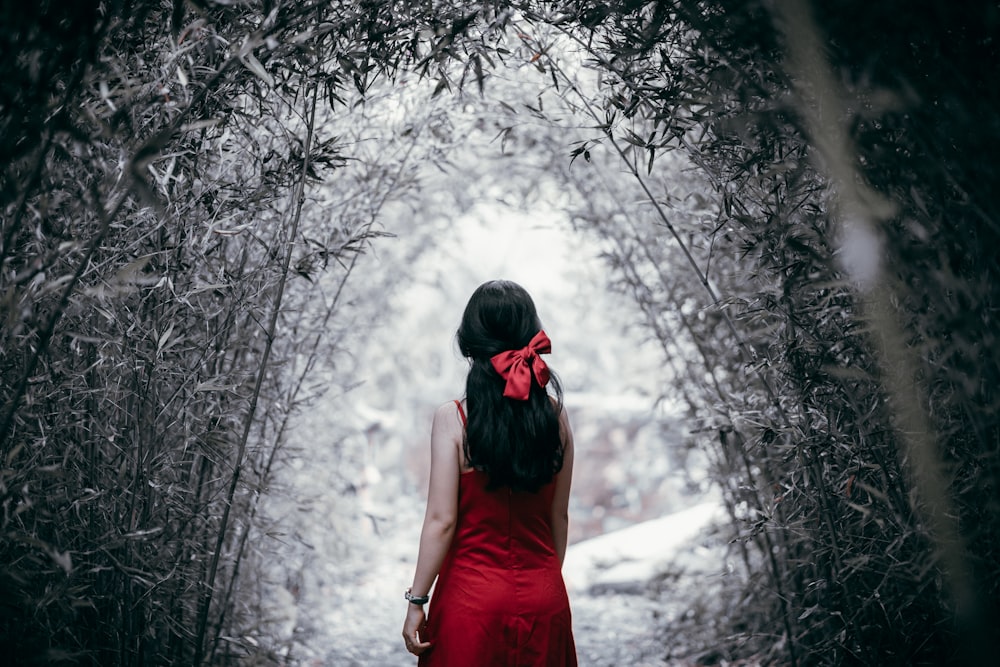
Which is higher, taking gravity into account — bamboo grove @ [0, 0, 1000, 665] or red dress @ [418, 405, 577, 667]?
bamboo grove @ [0, 0, 1000, 665]

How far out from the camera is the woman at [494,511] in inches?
71.6

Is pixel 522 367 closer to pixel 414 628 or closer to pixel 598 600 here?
pixel 414 628

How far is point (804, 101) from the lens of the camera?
1.65 m

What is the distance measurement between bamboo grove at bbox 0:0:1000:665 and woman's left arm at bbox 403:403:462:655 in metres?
0.60

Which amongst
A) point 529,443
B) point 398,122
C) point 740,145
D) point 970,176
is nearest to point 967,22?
point 970,176

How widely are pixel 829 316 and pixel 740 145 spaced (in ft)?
1.63

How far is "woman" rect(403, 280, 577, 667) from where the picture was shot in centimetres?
182

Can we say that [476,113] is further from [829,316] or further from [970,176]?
[970,176]

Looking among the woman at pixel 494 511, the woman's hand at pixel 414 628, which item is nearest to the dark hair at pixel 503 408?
the woman at pixel 494 511

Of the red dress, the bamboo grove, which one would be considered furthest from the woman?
the bamboo grove

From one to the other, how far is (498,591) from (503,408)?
44 cm

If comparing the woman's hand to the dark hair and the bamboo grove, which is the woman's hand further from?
the bamboo grove

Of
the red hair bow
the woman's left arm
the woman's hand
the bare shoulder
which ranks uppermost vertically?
the red hair bow

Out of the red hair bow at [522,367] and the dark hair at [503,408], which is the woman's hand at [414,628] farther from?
the red hair bow at [522,367]
